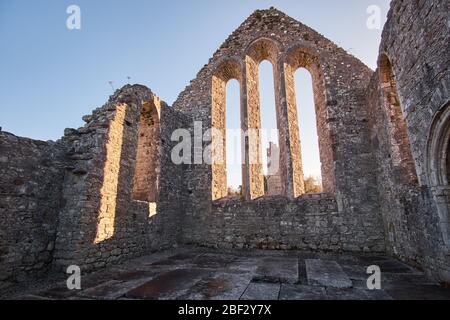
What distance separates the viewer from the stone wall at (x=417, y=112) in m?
3.43

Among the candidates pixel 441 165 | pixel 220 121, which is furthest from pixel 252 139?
pixel 441 165

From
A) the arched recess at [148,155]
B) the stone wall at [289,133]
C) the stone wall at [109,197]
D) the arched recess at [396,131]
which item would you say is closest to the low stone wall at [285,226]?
the stone wall at [289,133]

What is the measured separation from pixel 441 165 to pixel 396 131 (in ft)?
6.00

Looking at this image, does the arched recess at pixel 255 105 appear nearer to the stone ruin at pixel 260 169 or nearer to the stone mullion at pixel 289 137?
the stone ruin at pixel 260 169

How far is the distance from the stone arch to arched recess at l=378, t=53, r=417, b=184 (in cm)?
297

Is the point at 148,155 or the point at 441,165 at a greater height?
the point at 148,155

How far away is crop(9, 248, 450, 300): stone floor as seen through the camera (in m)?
3.21

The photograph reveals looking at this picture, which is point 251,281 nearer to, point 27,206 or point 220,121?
point 27,206

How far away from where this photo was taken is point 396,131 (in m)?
5.24

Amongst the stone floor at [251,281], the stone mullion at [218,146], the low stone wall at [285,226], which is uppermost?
the stone mullion at [218,146]

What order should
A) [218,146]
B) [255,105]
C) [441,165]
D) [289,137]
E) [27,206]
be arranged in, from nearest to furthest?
1. [441,165]
2. [27,206]
3. [289,137]
4. [218,146]
5. [255,105]

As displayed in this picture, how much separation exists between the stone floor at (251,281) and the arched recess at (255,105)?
103 inches
